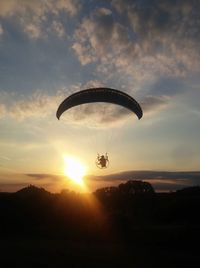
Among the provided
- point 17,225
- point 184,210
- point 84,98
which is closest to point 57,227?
point 17,225

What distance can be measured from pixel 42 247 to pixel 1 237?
633 centimetres

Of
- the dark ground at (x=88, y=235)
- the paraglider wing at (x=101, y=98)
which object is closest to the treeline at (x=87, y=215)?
the dark ground at (x=88, y=235)

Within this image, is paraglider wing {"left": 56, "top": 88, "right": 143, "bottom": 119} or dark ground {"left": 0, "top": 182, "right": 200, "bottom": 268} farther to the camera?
paraglider wing {"left": 56, "top": 88, "right": 143, "bottom": 119}

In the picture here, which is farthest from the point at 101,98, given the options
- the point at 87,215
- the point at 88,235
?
the point at 87,215

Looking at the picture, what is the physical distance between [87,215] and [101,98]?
523 inches

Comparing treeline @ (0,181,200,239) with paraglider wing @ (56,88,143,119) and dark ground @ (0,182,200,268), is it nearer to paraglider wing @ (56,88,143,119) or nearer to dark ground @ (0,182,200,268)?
dark ground @ (0,182,200,268)

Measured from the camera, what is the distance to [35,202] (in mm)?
37156

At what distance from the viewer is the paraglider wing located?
25172mm

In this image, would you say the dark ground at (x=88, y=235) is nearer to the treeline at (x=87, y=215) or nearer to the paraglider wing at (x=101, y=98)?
the treeline at (x=87, y=215)

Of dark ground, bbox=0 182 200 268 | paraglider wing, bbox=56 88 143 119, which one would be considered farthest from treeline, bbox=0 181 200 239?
paraglider wing, bbox=56 88 143 119

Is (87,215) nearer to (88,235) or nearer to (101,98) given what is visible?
(88,235)

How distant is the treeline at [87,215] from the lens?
27469 millimetres

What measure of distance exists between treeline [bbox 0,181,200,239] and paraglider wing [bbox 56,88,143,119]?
9163mm

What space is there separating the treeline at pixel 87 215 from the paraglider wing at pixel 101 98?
9163 millimetres
